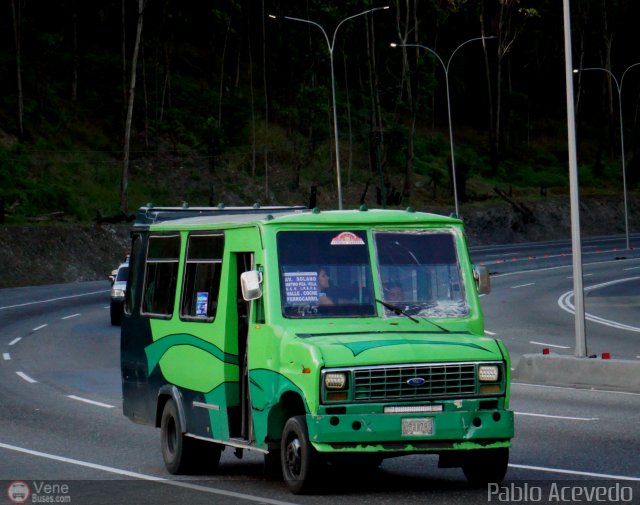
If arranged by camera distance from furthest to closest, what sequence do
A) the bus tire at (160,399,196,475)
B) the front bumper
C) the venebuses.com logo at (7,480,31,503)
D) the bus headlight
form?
1. the bus tire at (160,399,196,475)
2. the venebuses.com logo at (7,480,31,503)
3. the bus headlight
4. the front bumper

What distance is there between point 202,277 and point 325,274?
5.11 feet

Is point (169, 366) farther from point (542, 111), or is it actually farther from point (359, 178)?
point (542, 111)

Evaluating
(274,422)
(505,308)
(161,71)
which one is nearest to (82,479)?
(274,422)

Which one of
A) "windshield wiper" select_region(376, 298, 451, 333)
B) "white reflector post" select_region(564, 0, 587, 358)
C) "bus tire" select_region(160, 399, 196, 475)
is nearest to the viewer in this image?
"windshield wiper" select_region(376, 298, 451, 333)

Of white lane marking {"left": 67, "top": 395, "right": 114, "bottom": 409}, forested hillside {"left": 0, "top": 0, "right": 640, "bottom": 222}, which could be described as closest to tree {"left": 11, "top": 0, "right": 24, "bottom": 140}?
forested hillside {"left": 0, "top": 0, "right": 640, "bottom": 222}

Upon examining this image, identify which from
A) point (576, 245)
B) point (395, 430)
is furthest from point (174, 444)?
point (576, 245)

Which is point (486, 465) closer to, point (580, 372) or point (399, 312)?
point (399, 312)

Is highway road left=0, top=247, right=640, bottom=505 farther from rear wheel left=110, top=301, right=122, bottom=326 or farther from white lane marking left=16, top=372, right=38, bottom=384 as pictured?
rear wheel left=110, top=301, right=122, bottom=326

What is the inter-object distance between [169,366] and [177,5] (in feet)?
268

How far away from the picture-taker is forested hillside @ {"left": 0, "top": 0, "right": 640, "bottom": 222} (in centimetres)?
7544

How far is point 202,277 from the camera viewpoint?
1354cm

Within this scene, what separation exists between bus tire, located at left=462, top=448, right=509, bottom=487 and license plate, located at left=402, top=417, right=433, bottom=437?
2.43 feet

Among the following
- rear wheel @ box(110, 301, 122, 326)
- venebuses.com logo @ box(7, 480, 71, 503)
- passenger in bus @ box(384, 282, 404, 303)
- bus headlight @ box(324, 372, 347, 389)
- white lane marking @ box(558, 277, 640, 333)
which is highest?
passenger in bus @ box(384, 282, 404, 303)

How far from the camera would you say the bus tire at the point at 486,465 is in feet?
38.8
